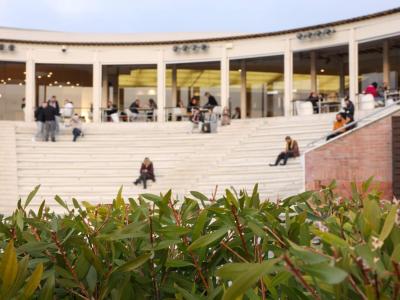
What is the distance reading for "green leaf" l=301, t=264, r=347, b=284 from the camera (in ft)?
2.42

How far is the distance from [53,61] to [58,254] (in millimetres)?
28042

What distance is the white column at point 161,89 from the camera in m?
27.5

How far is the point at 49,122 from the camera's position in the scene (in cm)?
2131

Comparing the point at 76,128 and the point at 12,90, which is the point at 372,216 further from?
the point at 12,90

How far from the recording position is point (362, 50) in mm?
27516

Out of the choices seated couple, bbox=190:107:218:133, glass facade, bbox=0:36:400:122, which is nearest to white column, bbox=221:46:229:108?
glass facade, bbox=0:36:400:122

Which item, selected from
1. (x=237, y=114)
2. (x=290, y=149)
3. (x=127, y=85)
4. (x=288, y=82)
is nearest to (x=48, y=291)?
(x=290, y=149)

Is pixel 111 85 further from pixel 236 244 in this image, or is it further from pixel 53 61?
pixel 236 244

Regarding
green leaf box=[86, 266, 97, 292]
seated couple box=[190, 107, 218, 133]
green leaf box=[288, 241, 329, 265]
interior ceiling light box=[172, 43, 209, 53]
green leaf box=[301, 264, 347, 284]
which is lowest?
green leaf box=[86, 266, 97, 292]

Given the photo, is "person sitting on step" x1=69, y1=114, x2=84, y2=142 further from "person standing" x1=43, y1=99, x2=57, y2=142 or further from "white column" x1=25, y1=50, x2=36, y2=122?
"white column" x1=25, y1=50, x2=36, y2=122

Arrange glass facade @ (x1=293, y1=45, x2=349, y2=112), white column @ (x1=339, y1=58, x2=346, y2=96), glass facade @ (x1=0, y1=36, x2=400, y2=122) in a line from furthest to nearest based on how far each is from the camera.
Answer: white column @ (x1=339, y1=58, x2=346, y2=96)
glass facade @ (x1=293, y1=45, x2=349, y2=112)
glass facade @ (x1=0, y1=36, x2=400, y2=122)

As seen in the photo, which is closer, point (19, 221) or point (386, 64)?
point (19, 221)

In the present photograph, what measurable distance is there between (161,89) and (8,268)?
27192 mm

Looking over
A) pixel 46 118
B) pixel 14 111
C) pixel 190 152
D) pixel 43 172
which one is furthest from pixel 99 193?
pixel 14 111
